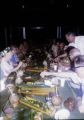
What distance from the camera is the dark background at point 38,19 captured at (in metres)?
3.82

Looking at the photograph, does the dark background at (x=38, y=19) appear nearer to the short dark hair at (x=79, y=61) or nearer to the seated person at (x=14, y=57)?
the seated person at (x=14, y=57)

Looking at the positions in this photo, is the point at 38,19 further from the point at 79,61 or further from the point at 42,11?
the point at 79,61

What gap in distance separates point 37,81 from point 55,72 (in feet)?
0.50

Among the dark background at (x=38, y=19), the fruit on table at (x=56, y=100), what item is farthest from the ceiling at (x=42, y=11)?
the fruit on table at (x=56, y=100)

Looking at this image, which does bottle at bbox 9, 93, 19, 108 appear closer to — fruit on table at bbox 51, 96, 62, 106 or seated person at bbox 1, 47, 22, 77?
seated person at bbox 1, 47, 22, 77

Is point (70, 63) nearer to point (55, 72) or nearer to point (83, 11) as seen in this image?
point (55, 72)

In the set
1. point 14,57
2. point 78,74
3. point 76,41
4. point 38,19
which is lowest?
point 78,74

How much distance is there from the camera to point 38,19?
151 inches

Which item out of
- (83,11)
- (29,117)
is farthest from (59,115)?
(83,11)

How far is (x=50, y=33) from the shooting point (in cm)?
386

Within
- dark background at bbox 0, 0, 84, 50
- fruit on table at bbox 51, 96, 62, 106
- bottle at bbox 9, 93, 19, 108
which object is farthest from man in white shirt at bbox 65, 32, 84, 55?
bottle at bbox 9, 93, 19, 108

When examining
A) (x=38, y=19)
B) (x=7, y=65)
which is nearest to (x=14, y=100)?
(x=7, y=65)

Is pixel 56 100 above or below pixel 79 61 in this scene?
below

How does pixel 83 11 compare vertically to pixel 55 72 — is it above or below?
above
